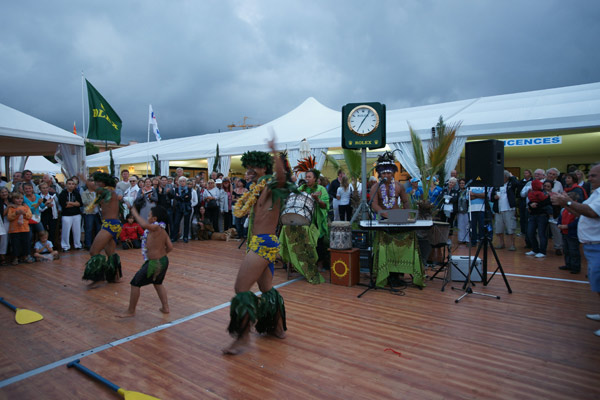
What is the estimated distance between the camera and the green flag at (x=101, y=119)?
8.83 metres

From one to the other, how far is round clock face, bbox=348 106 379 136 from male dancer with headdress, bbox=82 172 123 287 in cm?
393

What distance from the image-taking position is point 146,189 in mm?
9398

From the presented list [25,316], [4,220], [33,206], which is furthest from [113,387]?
[33,206]

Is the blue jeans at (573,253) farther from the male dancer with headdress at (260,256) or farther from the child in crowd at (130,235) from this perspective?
the child in crowd at (130,235)

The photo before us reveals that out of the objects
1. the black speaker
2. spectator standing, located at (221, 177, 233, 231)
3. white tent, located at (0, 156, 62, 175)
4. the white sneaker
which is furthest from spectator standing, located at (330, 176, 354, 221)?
white tent, located at (0, 156, 62, 175)

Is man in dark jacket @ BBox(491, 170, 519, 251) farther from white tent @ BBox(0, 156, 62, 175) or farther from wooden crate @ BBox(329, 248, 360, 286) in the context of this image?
white tent @ BBox(0, 156, 62, 175)

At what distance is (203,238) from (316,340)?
297 inches

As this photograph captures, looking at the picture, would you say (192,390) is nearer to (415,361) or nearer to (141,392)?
(141,392)

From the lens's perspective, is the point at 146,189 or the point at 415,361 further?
the point at 146,189

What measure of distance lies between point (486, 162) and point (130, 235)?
772 centimetres

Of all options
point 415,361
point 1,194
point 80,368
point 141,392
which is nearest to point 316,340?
point 415,361

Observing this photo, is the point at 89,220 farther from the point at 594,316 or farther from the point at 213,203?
the point at 594,316

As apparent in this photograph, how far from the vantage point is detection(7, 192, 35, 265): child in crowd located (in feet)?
22.3

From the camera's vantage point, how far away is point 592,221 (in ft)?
11.8
